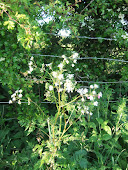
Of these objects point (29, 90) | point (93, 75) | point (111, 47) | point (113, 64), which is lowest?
point (29, 90)

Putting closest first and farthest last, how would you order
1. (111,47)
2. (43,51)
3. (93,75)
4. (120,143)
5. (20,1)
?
1. (20,1)
2. (120,143)
3. (43,51)
4. (93,75)
5. (111,47)

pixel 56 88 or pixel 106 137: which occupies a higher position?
pixel 56 88

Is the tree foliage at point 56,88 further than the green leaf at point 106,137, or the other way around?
the green leaf at point 106,137

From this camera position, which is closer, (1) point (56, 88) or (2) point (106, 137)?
(1) point (56, 88)

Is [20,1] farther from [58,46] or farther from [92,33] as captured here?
[92,33]

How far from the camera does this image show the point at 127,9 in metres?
3.12

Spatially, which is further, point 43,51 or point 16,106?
point 43,51

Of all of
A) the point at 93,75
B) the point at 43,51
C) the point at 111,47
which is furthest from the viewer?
the point at 111,47

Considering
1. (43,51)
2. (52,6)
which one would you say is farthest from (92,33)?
(52,6)

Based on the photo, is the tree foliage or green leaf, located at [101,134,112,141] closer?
the tree foliage

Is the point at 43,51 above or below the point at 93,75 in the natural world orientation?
above

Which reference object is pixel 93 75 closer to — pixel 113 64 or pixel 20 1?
pixel 113 64

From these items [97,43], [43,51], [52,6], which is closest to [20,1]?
[52,6]

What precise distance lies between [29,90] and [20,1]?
1.03 metres
